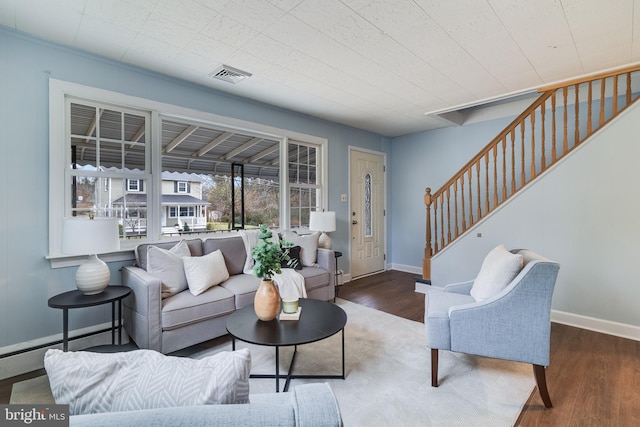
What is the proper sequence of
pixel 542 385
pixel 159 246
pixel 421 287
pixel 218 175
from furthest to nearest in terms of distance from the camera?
pixel 421 287
pixel 218 175
pixel 159 246
pixel 542 385

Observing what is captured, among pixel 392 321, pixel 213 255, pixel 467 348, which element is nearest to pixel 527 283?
pixel 467 348

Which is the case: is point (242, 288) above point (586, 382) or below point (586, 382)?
above

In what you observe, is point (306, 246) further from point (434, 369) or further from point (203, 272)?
point (434, 369)

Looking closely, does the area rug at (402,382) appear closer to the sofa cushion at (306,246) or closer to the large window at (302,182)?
the sofa cushion at (306,246)

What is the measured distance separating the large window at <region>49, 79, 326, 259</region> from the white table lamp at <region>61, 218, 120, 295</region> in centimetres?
46

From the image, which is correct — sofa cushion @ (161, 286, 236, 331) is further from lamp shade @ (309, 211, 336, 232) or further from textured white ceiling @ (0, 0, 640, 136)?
textured white ceiling @ (0, 0, 640, 136)

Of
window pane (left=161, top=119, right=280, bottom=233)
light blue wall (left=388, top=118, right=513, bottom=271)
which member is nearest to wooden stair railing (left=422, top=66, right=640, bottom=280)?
light blue wall (left=388, top=118, right=513, bottom=271)

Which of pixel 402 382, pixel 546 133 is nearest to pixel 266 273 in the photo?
pixel 402 382

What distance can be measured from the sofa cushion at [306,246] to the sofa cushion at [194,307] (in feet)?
3.87

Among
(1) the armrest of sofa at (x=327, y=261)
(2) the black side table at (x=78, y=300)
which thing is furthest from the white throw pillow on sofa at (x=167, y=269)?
(1) the armrest of sofa at (x=327, y=261)

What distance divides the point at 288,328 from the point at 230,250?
1.52m

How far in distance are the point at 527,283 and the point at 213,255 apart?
2.63 meters

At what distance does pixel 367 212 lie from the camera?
5.45 meters

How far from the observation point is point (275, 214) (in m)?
4.28
